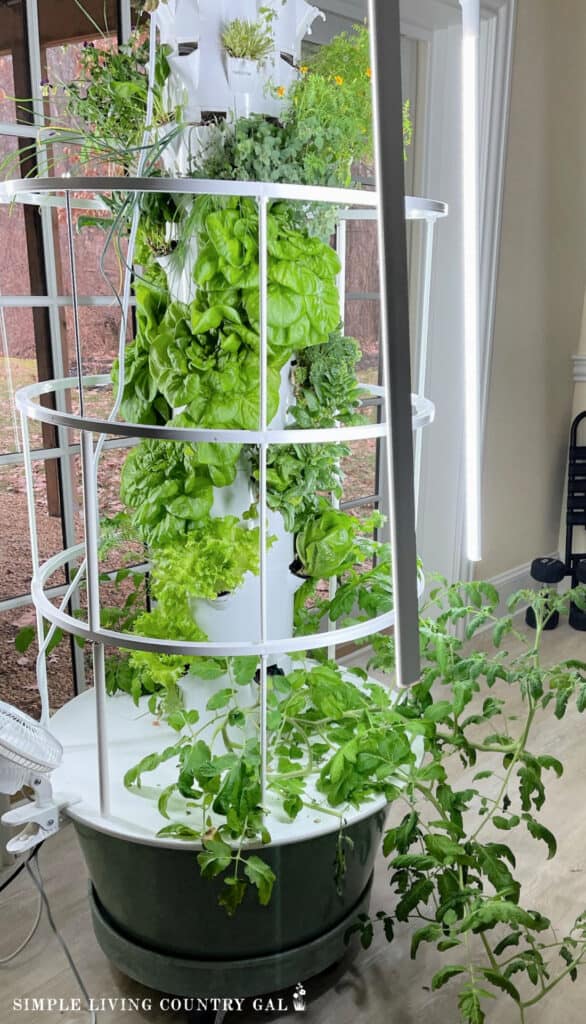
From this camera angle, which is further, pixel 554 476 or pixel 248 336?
pixel 554 476

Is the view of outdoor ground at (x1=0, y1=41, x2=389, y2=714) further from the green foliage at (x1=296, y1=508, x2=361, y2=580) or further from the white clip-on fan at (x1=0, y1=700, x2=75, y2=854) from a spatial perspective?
the green foliage at (x1=296, y1=508, x2=361, y2=580)

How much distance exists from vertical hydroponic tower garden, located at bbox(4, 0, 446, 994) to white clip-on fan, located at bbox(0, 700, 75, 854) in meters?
0.05

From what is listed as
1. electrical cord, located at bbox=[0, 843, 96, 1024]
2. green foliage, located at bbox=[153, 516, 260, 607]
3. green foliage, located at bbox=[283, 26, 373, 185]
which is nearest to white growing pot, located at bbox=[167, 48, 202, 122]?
green foliage, located at bbox=[283, 26, 373, 185]

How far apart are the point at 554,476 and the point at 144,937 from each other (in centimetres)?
239

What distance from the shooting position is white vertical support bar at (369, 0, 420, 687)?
68 cm

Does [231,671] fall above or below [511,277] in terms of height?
below

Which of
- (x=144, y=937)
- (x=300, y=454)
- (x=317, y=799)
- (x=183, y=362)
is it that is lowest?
(x=144, y=937)

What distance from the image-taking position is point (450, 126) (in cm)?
244

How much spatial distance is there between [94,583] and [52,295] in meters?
0.76

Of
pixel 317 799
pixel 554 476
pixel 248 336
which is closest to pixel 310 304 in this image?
pixel 248 336

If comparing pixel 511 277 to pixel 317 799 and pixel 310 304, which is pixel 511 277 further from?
pixel 317 799

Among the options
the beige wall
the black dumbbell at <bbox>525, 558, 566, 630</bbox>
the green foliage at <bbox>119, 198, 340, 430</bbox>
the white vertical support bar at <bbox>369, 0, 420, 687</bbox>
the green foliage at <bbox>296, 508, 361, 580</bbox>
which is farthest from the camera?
the black dumbbell at <bbox>525, 558, 566, 630</bbox>

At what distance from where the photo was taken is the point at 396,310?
0.74m

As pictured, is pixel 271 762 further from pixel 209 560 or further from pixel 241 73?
pixel 241 73
